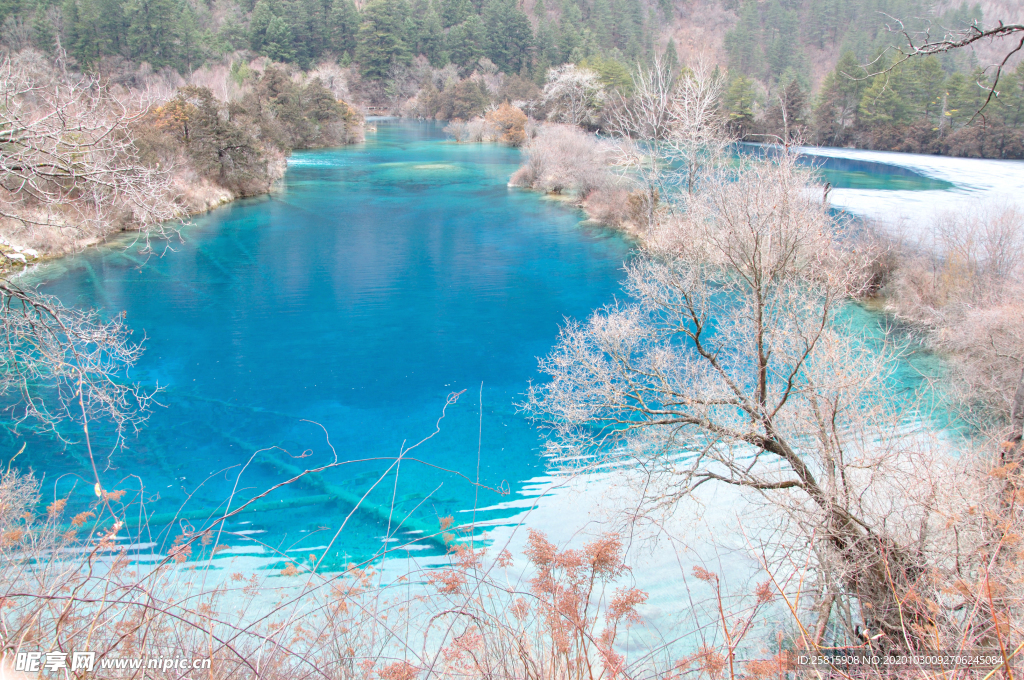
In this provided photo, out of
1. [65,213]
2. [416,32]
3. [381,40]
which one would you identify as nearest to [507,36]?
[416,32]

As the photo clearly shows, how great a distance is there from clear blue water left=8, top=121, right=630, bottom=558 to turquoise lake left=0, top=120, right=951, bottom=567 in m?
0.05

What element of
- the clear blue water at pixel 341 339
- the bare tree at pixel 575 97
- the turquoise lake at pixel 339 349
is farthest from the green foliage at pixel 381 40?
the clear blue water at pixel 341 339

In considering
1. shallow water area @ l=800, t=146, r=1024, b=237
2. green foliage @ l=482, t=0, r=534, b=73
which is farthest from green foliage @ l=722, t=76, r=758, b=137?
green foliage @ l=482, t=0, r=534, b=73

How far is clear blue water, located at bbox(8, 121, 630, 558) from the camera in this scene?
10.3m

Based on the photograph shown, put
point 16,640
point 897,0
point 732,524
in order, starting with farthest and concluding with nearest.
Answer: point 897,0 → point 732,524 → point 16,640

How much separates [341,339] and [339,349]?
597 mm

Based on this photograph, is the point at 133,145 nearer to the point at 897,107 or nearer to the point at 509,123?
the point at 509,123

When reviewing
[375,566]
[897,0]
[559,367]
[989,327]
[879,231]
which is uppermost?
[897,0]

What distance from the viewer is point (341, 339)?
15.5 metres

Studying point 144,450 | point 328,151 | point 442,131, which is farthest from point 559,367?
point 442,131

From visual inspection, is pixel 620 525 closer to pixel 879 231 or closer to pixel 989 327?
pixel 989 327

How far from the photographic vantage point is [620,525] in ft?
27.7

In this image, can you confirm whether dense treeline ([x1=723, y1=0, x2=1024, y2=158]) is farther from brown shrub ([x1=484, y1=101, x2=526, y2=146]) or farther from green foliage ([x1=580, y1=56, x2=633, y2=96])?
brown shrub ([x1=484, y1=101, x2=526, y2=146])

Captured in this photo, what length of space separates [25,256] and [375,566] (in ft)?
58.0
